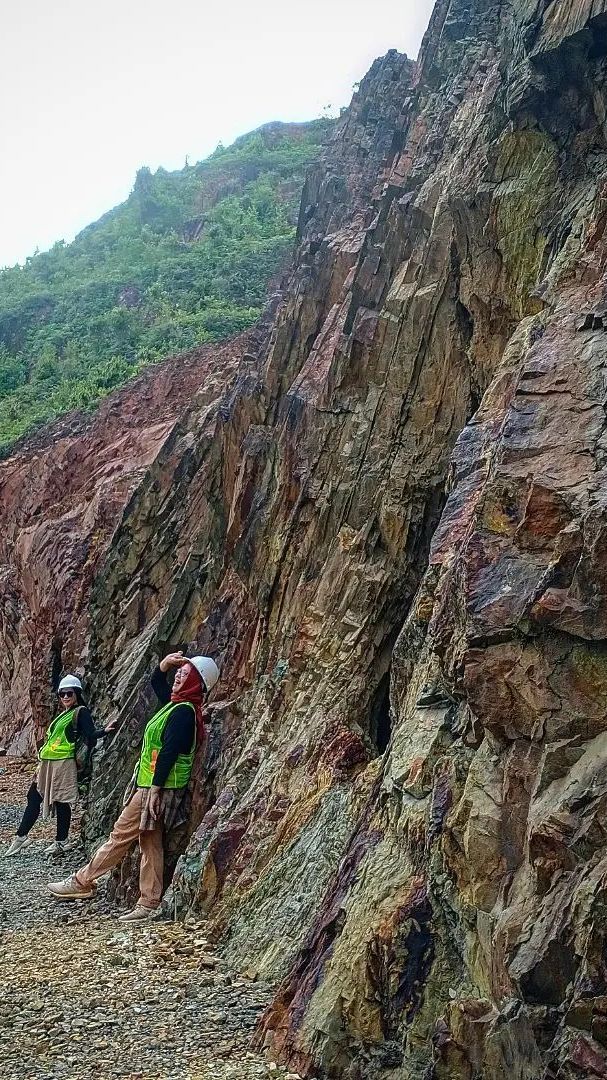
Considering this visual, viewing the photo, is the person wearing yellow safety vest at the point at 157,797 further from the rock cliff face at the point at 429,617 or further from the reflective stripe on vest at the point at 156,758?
the rock cliff face at the point at 429,617

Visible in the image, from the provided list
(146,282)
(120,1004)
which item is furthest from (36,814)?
(146,282)

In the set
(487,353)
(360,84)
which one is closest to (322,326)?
(487,353)

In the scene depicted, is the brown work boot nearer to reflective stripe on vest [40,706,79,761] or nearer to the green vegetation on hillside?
reflective stripe on vest [40,706,79,761]

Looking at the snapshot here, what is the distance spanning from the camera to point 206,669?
959cm

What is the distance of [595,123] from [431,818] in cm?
522

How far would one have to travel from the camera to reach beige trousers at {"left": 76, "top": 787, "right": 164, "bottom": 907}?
8562 millimetres

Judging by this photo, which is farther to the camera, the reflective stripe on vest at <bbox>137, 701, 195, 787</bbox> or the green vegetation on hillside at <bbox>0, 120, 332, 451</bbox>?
the green vegetation on hillside at <bbox>0, 120, 332, 451</bbox>

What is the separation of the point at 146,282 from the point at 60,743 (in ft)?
85.5

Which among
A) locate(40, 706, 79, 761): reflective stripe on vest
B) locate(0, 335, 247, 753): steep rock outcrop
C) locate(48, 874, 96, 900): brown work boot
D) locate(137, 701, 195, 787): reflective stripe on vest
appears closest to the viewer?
locate(137, 701, 195, 787): reflective stripe on vest

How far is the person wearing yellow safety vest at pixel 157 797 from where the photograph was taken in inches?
343

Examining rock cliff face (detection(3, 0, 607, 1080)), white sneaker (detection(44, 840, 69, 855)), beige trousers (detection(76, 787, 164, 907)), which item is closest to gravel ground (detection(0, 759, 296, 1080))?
rock cliff face (detection(3, 0, 607, 1080))

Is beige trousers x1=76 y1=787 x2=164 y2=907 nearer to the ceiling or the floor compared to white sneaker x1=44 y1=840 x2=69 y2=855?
nearer to the ceiling

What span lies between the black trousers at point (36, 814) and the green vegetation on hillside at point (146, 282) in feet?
51.9

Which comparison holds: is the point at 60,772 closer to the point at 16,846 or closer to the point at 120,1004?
the point at 16,846
